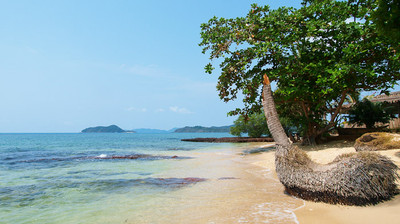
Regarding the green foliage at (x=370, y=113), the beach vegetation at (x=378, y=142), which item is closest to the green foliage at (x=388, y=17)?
the beach vegetation at (x=378, y=142)

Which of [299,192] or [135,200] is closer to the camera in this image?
[299,192]

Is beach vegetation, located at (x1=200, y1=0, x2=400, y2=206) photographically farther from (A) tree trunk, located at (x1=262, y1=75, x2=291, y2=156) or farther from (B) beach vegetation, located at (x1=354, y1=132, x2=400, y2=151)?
(A) tree trunk, located at (x1=262, y1=75, x2=291, y2=156)

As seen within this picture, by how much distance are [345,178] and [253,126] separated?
3975 cm

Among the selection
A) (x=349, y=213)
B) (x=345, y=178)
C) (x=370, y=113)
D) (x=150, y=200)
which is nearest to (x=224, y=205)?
(x=150, y=200)

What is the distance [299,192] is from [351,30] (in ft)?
39.4

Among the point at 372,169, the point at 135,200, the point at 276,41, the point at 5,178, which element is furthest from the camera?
the point at 276,41

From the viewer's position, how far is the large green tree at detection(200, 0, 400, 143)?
1382cm

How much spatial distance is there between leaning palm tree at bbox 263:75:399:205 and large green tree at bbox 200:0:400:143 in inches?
319

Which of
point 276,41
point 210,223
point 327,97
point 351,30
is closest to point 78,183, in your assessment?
point 210,223

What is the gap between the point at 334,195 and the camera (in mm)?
5652

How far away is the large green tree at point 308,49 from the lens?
45.3 feet

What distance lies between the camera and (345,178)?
5.51m

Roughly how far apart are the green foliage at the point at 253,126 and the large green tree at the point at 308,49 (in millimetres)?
26354

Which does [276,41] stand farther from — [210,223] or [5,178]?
[5,178]
